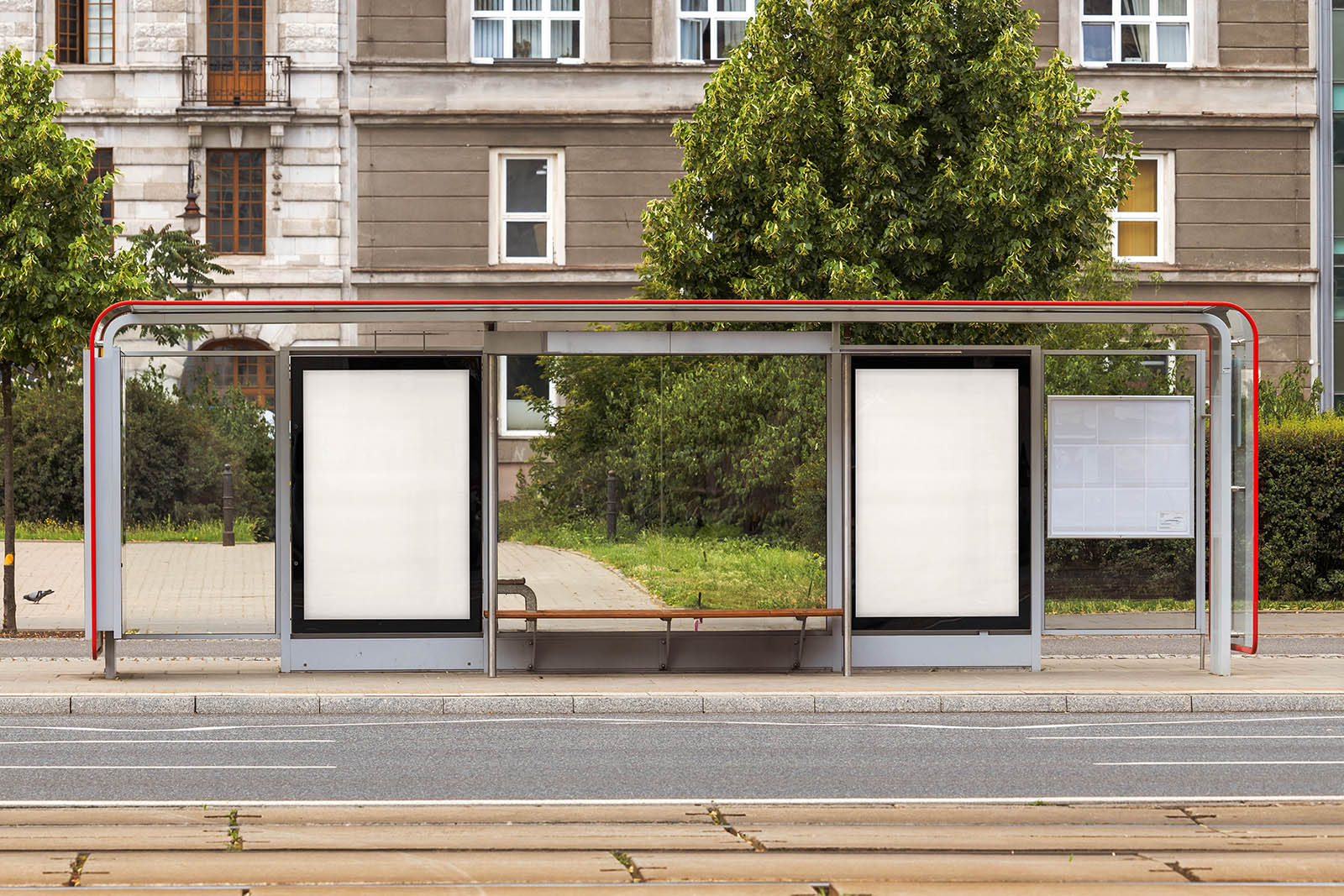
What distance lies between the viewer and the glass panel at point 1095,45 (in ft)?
102

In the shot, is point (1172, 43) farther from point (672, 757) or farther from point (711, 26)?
point (672, 757)

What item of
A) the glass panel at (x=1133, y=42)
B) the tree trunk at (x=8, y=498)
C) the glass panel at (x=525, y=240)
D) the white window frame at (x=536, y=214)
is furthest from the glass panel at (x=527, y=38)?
the tree trunk at (x=8, y=498)

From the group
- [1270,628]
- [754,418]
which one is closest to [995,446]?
[754,418]

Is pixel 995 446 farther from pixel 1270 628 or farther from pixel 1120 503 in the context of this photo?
pixel 1270 628

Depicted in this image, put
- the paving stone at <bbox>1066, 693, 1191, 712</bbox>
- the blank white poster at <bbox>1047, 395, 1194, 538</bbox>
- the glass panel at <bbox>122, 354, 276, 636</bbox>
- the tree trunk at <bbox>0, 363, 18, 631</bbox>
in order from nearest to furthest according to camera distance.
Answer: the paving stone at <bbox>1066, 693, 1191, 712</bbox>
the glass panel at <bbox>122, 354, 276, 636</bbox>
the blank white poster at <bbox>1047, 395, 1194, 538</bbox>
the tree trunk at <bbox>0, 363, 18, 631</bbox>

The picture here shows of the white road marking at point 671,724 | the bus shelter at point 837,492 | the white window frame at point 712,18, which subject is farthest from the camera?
the white window frame at point 712,18

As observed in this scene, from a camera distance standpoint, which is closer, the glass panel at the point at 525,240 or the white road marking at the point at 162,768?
the white road marking at the point at 162,768

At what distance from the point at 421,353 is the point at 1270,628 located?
965 centimetres

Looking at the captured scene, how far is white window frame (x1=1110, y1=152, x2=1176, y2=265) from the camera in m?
30.6

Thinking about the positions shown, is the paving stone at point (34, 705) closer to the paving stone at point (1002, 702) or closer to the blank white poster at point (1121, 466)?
the paving stone at point (1002, 702)

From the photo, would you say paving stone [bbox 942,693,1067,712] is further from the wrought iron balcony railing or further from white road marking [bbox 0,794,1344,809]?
the wrought iron balcony railing

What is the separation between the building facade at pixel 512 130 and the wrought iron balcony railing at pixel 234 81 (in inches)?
1.8

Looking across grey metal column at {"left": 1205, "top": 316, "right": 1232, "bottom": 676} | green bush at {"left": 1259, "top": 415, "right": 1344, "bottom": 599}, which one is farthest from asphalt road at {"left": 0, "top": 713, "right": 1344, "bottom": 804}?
green bush at {"left": 1259, "top": 415, "right": 1344, "bottom": 599}

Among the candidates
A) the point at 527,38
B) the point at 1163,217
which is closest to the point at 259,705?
the point at 527,38
